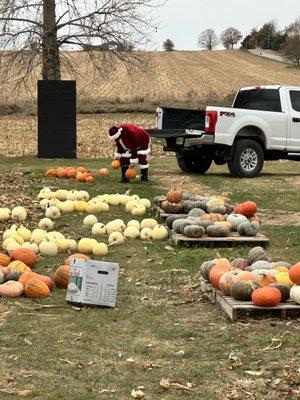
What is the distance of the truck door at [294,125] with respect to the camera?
1951 centimetres

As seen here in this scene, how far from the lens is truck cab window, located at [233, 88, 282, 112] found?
64.9 ft

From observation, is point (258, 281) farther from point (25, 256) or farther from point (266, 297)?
point (25, 256)

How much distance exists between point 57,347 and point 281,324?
1.88 metres

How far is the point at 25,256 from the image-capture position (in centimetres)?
895

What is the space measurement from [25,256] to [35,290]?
53.6 inches

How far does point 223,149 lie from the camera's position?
19.2 m

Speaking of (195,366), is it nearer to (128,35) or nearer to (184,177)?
(184,177)

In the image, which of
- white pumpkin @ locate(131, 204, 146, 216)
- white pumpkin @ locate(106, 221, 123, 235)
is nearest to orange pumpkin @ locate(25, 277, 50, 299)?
white pumpkin @ locate(106, 221, 123, 235)

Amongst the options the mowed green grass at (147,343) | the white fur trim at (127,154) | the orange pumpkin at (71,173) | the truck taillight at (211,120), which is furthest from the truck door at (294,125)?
the mowed green grass at (147,343)

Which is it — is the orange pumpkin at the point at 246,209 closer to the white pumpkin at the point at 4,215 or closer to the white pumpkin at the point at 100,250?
the white pumpkin at the point at 100,250

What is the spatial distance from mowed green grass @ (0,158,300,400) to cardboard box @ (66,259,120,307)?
0.12m

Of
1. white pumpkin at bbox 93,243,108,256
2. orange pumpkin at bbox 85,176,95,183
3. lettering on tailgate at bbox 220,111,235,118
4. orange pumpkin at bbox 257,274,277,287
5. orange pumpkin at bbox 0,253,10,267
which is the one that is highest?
lettering on tailgate at bbox 220,111,235,118

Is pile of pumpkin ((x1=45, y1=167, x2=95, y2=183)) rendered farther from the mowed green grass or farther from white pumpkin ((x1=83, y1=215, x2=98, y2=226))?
the mowed green grass

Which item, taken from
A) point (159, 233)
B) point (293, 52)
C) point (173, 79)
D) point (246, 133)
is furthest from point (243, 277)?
point (293, 52)
